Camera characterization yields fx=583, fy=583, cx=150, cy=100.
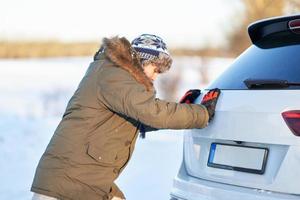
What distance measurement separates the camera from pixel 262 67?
3.44 meters

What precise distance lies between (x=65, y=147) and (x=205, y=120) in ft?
2.65

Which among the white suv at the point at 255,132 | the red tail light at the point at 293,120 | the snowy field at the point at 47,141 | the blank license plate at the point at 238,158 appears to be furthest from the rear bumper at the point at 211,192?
the snowy field at the point at 47,141

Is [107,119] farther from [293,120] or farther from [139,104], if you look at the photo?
[293,120]

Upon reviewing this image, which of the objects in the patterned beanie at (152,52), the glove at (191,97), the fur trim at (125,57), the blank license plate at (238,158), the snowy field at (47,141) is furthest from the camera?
the snowy field at (47,141)

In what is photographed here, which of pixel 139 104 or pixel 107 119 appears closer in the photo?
pixel 139 104

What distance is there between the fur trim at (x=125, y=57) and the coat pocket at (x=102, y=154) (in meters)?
0.42

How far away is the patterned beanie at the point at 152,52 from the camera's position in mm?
3299

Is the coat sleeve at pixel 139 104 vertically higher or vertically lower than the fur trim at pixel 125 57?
lower

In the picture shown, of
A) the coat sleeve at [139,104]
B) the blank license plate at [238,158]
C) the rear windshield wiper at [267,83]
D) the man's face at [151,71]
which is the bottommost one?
the blank license plate at [238,158]

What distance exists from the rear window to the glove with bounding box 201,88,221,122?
0.27 feet

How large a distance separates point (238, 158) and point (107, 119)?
76 centimetres

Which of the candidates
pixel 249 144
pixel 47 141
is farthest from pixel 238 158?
pixel 47 141

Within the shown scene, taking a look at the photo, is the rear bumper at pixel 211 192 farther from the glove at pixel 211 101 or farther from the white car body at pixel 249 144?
the glove at pixel 211 101

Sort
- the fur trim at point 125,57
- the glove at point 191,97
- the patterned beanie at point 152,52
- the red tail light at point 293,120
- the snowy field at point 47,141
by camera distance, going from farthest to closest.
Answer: the snowy field at point 47,141, the glove at point 191,97, the patterned beanie at point 152,52, the fur trim at point 125,57, the red tail light at point 293,120
